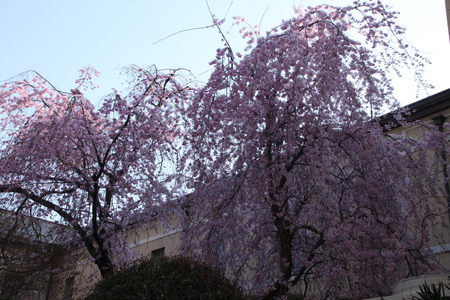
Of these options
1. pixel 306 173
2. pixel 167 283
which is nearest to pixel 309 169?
pixel 306 173

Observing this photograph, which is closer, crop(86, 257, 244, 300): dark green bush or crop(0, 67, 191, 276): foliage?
crop(86, 257, 244, 300): dark green bush

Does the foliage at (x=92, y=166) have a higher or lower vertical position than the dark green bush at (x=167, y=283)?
higher

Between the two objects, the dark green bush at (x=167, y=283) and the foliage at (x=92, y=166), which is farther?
the foliage at (x=92, y=166)

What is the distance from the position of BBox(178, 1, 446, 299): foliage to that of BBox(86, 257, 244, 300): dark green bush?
148 centimetres

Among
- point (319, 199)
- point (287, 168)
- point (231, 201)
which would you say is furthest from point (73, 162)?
point (319, 199)

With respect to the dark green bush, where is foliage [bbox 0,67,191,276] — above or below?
above

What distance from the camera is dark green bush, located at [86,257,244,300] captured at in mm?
6852

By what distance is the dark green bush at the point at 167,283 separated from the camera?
6852mm

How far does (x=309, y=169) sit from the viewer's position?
853 centimetres

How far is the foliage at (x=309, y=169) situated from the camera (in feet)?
27.3

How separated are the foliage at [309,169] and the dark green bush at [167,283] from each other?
4.84 ft

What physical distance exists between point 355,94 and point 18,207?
342 inches

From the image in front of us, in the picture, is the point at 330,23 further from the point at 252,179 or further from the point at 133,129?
the point at 133,129

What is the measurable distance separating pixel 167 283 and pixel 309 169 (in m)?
3.41
